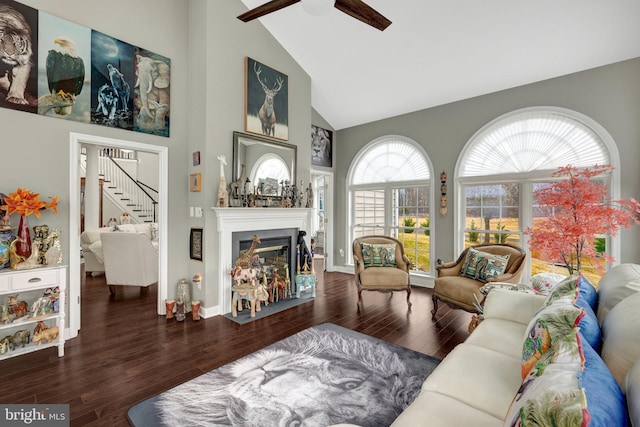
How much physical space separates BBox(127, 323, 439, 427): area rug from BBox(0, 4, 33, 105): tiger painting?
302 cm

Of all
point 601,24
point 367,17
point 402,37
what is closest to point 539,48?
point 601,24

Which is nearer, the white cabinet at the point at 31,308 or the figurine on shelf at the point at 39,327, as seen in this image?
the white cabinet at the point at 31,308

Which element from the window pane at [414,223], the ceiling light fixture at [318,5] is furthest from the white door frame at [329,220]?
the ceiling light fixture at [318,5]

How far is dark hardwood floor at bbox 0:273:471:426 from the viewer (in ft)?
6.72

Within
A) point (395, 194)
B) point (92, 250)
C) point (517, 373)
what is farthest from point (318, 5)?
point (92, 250)

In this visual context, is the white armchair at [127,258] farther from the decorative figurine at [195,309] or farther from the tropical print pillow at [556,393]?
the tropical print pillow at [556,393]

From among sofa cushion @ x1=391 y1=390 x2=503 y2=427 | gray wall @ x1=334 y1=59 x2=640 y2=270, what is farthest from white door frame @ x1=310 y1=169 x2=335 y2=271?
sofa cushion @ x1=391 y1=390 x2=503 y2=427

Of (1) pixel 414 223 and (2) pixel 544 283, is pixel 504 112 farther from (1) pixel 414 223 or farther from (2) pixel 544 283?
(2) pixel 544 283

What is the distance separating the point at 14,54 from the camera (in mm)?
2609

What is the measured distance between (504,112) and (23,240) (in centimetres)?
602

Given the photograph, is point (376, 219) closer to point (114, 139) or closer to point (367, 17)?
point (367, 17)

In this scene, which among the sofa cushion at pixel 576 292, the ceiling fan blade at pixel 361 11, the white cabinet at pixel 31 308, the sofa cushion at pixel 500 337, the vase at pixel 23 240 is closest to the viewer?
the sofa cushion at pixel 576 292

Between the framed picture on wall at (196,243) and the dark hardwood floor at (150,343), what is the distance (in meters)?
0.79

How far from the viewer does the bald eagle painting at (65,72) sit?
2801mm
